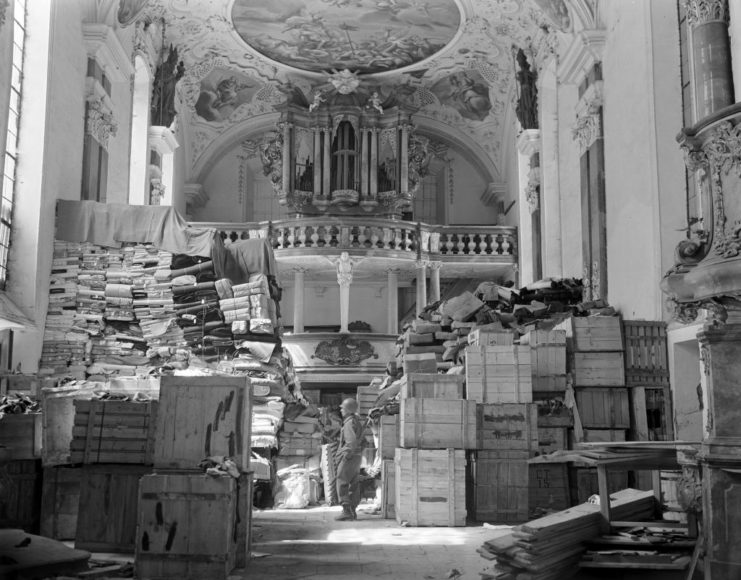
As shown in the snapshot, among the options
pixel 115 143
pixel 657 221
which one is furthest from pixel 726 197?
pixel 115 143

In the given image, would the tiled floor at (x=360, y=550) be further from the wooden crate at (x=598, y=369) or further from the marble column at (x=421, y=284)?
the marble column at (x=421, y=284)

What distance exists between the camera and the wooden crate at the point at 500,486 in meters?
10.9

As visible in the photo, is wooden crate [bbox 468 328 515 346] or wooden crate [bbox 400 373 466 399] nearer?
wooden crate [bbox 400 373 466 399]

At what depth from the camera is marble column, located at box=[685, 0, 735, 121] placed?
9.67 meters

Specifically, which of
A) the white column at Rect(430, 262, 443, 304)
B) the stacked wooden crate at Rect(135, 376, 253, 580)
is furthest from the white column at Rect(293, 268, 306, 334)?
the stacked wooden crate at Rect(135, 376, 253, 580)

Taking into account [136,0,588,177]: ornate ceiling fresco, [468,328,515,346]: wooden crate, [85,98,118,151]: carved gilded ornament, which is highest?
[136,0,588,177]: ornate ceiling fresco

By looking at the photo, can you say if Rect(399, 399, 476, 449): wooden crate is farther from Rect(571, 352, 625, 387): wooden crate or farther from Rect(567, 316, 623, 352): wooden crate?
Rect(567, 316, 623, 352): wooden crate

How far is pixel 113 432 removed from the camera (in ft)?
28.5

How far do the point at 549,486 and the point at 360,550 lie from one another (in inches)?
134

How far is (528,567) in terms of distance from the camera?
6168 millimetres

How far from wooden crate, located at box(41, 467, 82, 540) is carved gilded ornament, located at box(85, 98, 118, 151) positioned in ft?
26.3

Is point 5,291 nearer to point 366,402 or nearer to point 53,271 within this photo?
point 53,271

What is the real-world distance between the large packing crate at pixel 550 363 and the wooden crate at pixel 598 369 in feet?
0.57

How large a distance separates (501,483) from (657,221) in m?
4.20
